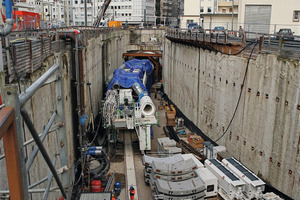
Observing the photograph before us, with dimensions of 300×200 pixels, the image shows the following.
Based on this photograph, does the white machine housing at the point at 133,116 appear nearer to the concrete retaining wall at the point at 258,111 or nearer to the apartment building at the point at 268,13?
the concrete retaining wall at the point at 258,111

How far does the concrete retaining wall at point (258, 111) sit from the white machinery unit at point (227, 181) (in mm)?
1601

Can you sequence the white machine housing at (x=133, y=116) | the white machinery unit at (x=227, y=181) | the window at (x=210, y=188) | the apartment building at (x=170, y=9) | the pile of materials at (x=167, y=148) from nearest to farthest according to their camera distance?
the white machinery unit at (x=227, y=181) → the window at (x=210, y=188) → the pile of materials at (x=167, y=148) → the white machine housing at (x=133, y=116) → the apartment building at (x=170, y=9)

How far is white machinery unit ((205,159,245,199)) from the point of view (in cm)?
1266

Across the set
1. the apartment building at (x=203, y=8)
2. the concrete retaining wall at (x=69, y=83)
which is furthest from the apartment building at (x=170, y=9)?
the concrete retaining wall at (x=69, y=83)

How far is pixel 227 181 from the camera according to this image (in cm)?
1305

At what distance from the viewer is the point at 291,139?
12180 mm

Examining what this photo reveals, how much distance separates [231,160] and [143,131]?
5.88 m

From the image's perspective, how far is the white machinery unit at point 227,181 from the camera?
41.5ft

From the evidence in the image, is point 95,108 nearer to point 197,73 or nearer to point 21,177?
point 197,73

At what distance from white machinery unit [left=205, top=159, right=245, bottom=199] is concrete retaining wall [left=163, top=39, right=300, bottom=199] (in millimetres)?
1601

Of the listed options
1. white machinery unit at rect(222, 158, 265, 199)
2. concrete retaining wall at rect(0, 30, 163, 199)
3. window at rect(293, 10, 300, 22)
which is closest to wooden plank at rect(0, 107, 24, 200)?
concrete retaining wall at rect(0, 30, 163, 199)

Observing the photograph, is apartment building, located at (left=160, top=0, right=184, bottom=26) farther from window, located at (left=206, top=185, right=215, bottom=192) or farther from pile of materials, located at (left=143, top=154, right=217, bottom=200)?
window, located at (left=206, top=185, right=215, bottom=192)

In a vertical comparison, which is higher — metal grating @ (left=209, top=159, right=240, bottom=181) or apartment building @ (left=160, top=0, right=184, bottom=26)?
apartment building @ (left=160, top=0, right=184, bottom=26)

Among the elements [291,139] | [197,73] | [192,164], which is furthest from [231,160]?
[197,73]
